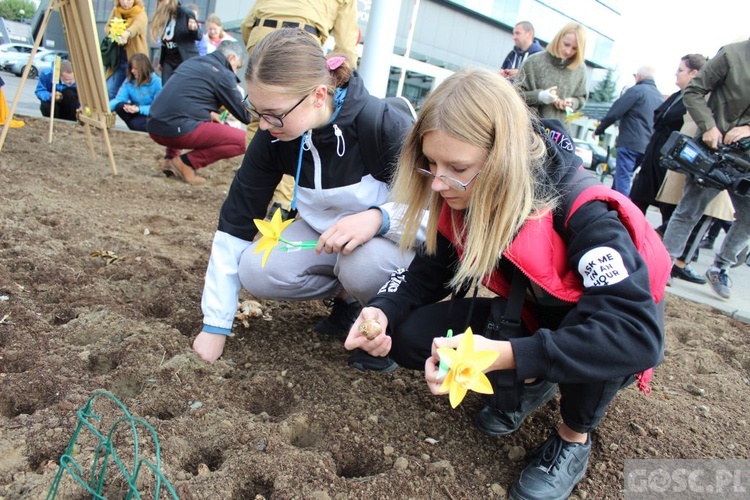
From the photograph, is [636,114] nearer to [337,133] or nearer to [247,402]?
[337,133]

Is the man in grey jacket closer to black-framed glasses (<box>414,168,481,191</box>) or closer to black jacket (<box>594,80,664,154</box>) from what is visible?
black jacket (<box>594,80,664,154</box>)

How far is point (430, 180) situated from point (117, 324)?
1.19 m

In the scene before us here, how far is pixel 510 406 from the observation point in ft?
4.58

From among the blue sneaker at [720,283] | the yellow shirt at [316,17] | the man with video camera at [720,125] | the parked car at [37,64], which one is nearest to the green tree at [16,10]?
the parked car at [37,64]

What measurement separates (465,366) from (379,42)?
292 centimetres

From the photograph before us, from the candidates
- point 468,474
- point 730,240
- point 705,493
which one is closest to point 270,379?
point 468,474

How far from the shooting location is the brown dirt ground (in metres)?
1.34

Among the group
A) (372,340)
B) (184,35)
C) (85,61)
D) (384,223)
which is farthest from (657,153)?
(184,35)

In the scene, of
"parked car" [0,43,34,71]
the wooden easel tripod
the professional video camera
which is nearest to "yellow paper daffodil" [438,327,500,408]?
the professional video camera

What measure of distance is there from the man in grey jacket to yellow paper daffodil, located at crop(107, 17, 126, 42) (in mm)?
4678

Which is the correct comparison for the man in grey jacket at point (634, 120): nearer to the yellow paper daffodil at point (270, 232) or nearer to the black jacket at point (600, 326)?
the black jacket at point (600, 326)

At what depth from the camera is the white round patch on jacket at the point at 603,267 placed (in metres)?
1.17

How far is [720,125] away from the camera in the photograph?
3076 millimetres

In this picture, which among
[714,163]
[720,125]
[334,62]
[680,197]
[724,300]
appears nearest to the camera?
[334,62]
